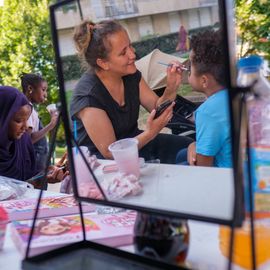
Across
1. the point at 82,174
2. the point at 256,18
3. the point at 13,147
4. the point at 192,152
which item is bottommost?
the point at 13,147

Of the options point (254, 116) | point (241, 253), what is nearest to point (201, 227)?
point (241, 253)

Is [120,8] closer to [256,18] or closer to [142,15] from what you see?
[142,15]

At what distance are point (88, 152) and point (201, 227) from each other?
0.87 feet

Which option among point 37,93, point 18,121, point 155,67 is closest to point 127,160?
point 155,67

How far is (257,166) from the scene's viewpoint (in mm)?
581

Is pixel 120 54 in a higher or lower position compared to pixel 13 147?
higher

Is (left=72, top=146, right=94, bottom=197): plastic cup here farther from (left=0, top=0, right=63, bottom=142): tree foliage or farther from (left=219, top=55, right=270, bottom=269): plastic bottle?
(left=0, top=0, right=63, bottom=142): tree foliage

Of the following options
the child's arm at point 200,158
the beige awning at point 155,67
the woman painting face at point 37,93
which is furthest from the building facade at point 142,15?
the woman painting face at point 37,93

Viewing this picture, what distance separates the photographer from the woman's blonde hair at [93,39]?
2.50ft

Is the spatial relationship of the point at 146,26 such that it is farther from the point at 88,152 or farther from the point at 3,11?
the point at 3,11

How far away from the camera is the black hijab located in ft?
5.48

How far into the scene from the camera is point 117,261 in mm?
623

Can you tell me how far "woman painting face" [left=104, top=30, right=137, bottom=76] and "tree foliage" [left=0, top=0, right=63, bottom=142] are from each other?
4.08m

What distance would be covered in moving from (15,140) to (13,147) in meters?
0.05
